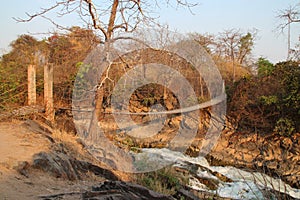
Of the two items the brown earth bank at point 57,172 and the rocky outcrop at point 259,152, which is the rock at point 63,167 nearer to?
the brown earth bank at point 57,172

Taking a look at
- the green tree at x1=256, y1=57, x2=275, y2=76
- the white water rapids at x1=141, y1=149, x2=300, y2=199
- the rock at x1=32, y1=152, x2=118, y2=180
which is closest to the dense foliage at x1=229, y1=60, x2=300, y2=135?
the green tree at x1=256, y1=57, x2=275, y2=76

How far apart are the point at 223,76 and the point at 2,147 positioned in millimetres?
8064

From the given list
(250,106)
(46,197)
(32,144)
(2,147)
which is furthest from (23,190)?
(250,106)

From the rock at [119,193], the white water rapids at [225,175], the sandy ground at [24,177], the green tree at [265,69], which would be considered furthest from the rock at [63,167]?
the green tree at [265,69]

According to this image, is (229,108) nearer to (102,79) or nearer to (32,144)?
(102,79)

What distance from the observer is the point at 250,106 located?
355 inches

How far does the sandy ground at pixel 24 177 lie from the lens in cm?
256

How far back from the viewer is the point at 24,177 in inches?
118

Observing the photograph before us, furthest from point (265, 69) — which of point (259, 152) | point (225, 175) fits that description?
point (225, 175)

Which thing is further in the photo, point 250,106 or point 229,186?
point 250,106

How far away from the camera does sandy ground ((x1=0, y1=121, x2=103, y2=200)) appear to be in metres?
2.56

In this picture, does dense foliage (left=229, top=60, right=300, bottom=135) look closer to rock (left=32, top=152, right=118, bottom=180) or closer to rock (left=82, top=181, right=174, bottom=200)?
rock (left=32, top=152, right=118, bottom=180)

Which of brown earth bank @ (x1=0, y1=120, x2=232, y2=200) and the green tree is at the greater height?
the green tree

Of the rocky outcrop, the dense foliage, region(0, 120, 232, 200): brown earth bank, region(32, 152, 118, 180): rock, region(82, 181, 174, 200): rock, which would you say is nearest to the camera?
region(82, 181, 174, 200): rock
